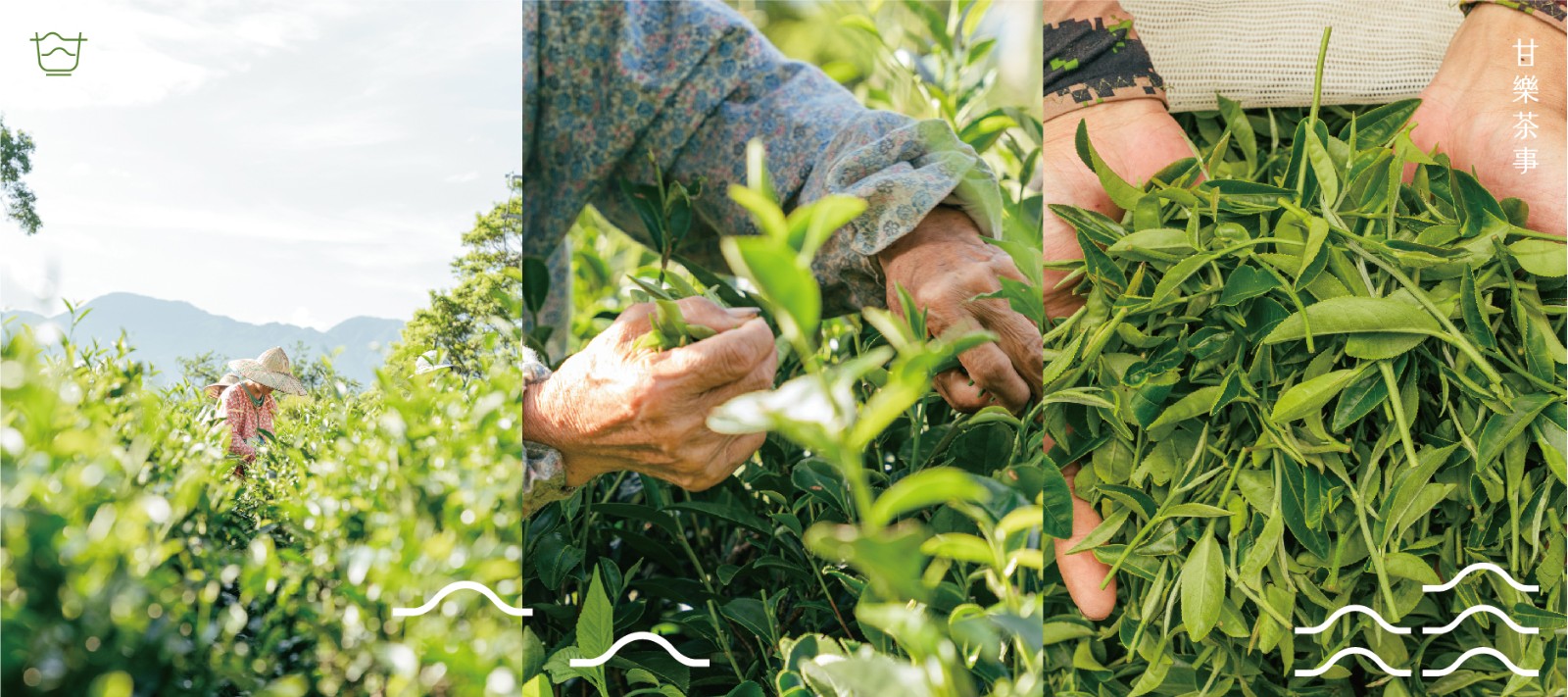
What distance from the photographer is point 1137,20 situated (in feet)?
2.00

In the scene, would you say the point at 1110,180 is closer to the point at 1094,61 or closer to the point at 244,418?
the point at 1094,61

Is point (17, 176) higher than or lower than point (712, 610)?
higher

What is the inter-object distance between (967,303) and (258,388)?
30 centimetres

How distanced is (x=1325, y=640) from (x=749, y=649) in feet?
0.94

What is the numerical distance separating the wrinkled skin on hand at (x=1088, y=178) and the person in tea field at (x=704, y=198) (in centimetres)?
10

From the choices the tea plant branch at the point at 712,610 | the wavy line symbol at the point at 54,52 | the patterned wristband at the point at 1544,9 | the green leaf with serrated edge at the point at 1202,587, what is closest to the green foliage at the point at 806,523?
the tea plant branch at the point at 712,610

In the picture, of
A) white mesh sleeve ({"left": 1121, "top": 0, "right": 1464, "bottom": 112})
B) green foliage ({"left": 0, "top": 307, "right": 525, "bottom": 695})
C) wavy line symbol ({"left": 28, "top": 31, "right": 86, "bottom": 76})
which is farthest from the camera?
white mesh sleeve ({"left": 1121, "top": 0, "right": 1464, "bottom": 112})

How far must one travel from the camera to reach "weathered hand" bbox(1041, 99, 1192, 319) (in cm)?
54

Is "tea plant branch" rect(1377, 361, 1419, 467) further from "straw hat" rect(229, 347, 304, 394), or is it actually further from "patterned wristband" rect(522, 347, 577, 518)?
"straw hat" rect(229, 347, 304, 394)

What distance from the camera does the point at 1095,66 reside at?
58 cm

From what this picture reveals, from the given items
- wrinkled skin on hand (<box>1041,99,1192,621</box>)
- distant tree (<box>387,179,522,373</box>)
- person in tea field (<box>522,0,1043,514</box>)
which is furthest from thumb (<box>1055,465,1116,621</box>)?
distant tree (<box>387,179,522,373</box>)

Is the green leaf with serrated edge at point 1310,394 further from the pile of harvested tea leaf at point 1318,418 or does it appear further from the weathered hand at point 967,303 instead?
the weathered hand at point 967,303

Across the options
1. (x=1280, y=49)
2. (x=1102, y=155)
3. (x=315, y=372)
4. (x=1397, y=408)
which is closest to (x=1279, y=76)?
(x=1280, y=49)

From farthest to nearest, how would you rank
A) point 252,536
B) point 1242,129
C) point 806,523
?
1. point 1242,129
2. point 806,523
3. point 252,536
